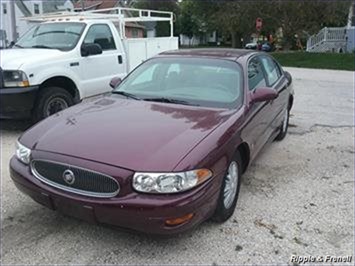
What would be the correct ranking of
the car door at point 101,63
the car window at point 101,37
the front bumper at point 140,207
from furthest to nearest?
the car window at point 101,37, the car door at point 101,63, the front bumper at point 140,207

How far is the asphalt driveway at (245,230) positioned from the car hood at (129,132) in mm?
568

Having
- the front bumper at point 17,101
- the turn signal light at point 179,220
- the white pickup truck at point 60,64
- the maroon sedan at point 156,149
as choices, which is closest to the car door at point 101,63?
the white pickup truck at point 60,64

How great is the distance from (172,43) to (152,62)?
5.22 m

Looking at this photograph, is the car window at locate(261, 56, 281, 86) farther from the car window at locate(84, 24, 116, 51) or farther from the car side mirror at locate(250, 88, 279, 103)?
the car window at locate(84, 24, 116, 51)

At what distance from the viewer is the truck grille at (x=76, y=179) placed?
2877 millimetres

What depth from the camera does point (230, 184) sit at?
360cm

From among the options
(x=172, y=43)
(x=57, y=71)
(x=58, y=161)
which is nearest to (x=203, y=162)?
(x=58, y=161)

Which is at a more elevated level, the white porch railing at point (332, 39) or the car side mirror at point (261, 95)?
the car side mirror at point (261, 95)

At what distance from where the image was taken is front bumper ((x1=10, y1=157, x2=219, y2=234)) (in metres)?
2.77

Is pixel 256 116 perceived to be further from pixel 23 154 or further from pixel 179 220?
pixel 23 154

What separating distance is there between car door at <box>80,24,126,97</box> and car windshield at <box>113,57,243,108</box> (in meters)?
2.39

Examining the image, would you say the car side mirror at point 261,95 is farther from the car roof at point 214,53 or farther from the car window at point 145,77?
the car window at point 145,77

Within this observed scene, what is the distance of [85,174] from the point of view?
293 centimetres

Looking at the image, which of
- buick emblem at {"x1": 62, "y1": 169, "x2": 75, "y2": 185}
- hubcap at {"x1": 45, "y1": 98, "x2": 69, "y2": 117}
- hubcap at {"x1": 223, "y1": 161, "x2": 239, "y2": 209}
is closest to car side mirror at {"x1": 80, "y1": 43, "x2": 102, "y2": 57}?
hubcap at {"x1": 45, "y1": 98, "x2": 69, "y2": 117}
